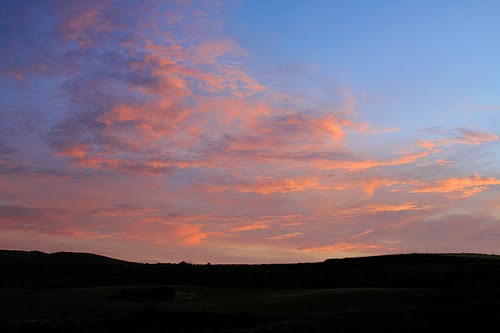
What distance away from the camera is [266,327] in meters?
17.4

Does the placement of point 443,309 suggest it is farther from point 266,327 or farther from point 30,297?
point 30,297

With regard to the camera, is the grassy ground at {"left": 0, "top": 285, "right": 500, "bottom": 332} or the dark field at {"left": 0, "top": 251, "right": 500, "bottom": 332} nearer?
the grassy ground at {"left": 0, "top": 285, "right": 500, "bottom": 332}

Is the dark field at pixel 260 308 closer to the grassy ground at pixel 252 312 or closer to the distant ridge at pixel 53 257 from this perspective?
the grassy ground at pixel 252 312

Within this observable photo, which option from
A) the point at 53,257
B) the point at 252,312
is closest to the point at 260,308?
the point at 252,312

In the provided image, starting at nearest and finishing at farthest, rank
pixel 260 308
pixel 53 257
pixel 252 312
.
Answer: pixel 252 312 < pixel 260 308 < pixel 53 257

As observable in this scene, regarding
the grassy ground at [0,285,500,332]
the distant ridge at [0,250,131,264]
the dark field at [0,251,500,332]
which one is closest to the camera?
the grassy ground at [0,285,500,332]

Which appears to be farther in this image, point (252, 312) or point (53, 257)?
point (53, 257)

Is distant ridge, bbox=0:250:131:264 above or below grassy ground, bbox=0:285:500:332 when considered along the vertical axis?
above

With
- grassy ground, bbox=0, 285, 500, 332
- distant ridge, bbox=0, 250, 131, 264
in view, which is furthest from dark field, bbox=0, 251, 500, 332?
distant ridge, bbox=0, 250, 131, 264

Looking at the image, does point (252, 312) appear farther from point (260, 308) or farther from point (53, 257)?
point (53, 257)

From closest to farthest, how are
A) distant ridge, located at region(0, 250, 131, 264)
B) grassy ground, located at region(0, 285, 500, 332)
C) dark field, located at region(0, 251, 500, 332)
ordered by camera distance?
grassy ground, located at region(0, 285, 500, 332)
dark field, located at region(0, 251, 500, 332)
distant ridge, located at region(0, 250, 131, 264)

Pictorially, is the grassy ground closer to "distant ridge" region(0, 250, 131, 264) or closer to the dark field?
the dark field

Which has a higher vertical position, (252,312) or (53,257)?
(53,257)

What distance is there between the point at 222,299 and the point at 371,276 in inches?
659
